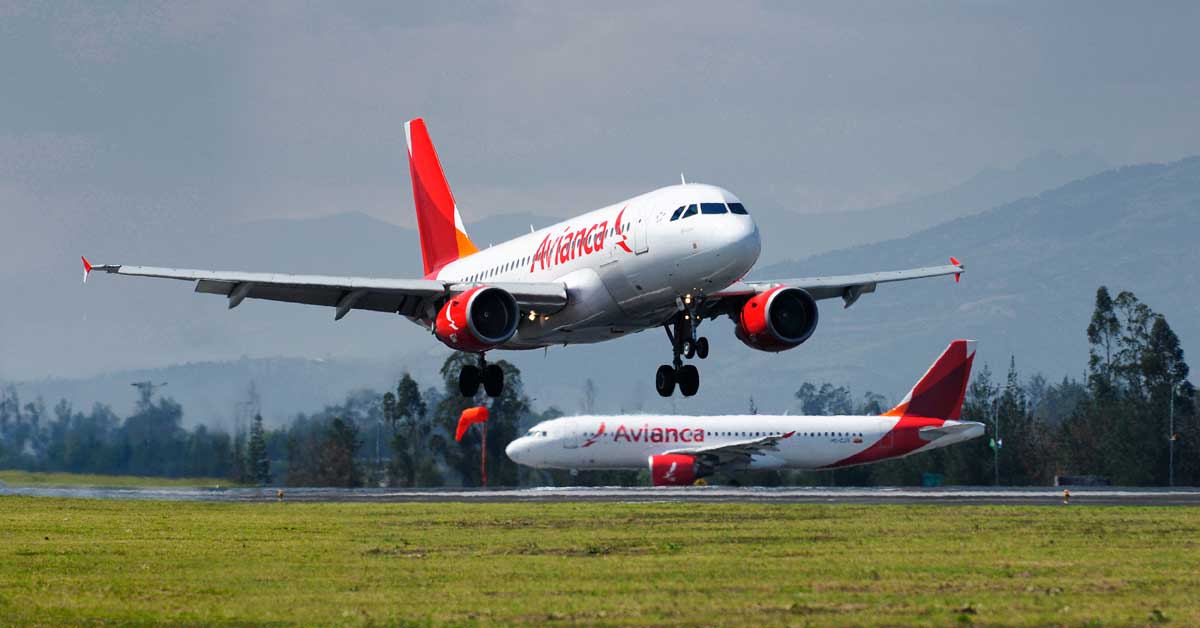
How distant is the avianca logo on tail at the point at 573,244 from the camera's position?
46.8m

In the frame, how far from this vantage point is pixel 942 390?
350 feet

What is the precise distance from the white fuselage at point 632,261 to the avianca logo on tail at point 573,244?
0.09 ft

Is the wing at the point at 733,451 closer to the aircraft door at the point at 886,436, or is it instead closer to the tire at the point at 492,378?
the aircraft door at the point at 886,436

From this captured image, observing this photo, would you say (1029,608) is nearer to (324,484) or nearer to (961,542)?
(961,542)

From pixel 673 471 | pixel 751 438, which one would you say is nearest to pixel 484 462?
pixel 751 438

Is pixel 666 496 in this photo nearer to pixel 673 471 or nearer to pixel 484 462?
pixel 673 471

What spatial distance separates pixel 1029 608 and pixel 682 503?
1471 inches

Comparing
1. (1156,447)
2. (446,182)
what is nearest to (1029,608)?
(446,182)

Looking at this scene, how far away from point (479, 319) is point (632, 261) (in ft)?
16.5

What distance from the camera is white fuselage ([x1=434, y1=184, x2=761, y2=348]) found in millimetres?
43906

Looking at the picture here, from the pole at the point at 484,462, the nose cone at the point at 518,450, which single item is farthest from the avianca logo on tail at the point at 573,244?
the pole at the point at 484,462

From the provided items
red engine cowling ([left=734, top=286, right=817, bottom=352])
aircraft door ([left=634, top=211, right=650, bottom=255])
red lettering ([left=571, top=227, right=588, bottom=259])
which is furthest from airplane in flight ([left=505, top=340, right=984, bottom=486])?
aircraft door ([left=634, top=211, right=650, bottom=255])

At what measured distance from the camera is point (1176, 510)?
5891 cm

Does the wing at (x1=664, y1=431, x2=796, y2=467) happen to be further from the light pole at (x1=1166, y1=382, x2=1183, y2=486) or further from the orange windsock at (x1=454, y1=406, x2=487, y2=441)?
the light pole at (x1=1166, y1=382, x2=1183, y2=486)
